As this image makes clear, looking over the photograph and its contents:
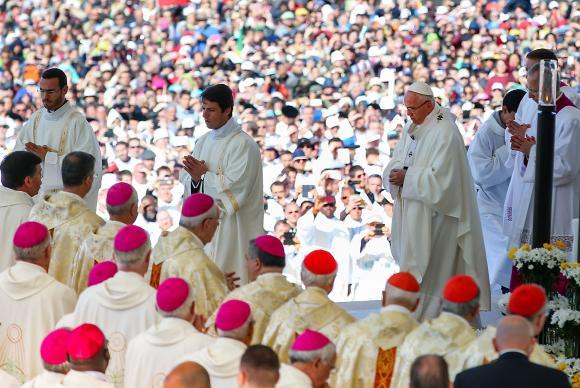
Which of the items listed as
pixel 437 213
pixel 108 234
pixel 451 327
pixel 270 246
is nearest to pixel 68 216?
pixel 108 234

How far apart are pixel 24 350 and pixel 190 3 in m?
17.9

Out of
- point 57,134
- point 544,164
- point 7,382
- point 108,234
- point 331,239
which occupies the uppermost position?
point 57,134

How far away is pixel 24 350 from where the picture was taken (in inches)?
274

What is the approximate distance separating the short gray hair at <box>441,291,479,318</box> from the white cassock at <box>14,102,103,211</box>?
183 inches

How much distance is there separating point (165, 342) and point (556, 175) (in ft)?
14.4

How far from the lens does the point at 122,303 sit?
6652 millimetres

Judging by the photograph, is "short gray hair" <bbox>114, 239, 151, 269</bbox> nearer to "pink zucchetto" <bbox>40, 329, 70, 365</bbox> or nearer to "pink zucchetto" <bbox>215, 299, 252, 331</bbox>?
"pink zucchetto" <bbox>215, 299, 252, 331</bbox>

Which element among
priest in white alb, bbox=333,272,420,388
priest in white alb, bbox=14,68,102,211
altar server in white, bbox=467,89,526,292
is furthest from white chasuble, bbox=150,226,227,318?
altar server in white, bbox=467,89,526,292

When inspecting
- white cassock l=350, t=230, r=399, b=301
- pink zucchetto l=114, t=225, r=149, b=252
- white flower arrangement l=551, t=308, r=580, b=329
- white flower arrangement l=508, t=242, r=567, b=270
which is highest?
pink zucchetto l=114, t=225, r=149, b=252

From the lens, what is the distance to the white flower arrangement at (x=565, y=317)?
24.3 ft

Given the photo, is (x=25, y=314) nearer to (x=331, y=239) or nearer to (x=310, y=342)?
(x=310, y=342)

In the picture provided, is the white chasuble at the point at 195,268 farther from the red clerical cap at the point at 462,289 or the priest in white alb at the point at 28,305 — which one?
the red clerical cap at the point at 462,289

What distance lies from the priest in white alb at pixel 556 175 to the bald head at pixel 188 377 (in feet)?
16.2

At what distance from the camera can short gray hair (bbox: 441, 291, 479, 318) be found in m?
6.09
